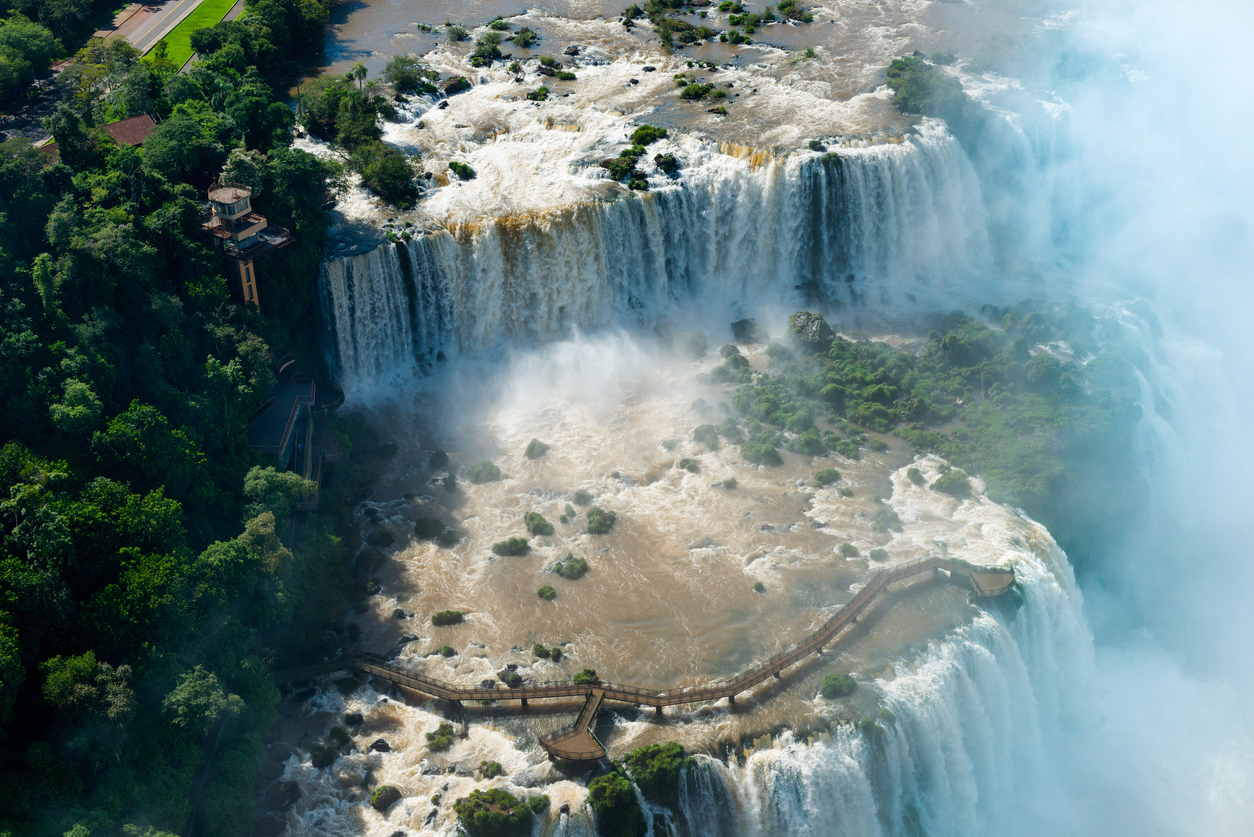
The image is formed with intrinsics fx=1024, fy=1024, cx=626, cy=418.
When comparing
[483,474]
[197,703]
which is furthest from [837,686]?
[197,703]

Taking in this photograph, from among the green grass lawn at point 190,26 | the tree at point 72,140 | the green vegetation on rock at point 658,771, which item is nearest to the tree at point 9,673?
the green vegetation on rock at point 658,771

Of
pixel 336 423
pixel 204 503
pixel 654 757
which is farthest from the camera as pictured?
pixel 336 423

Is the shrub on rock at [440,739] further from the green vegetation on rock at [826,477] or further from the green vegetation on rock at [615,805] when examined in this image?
the green vegetation on rock at [826,477]

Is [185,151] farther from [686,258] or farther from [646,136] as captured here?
[686,258]

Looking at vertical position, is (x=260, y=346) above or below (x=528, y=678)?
above

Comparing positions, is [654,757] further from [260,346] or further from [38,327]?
[38,327]

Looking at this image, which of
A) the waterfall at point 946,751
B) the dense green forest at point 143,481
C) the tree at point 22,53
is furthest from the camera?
the tree at point 22,53

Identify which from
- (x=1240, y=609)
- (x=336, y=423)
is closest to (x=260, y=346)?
(x=336, y=423)
